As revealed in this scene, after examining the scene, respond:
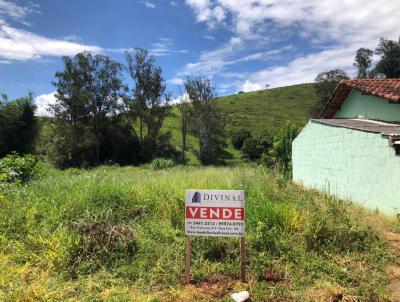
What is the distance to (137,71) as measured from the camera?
120 ft

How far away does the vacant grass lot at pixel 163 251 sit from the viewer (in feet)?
15.2

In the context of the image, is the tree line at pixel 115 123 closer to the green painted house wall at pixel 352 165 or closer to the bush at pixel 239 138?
the bush at pixel 239 138

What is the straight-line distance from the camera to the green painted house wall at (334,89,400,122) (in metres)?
11.9

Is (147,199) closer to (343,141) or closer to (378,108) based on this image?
(343,141)

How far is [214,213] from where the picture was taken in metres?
5.02

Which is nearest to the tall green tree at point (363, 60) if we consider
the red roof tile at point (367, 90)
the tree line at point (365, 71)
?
the tree line at point (365, 71)

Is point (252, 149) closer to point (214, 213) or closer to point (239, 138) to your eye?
point (239, 138)

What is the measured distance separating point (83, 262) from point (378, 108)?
37.1ft

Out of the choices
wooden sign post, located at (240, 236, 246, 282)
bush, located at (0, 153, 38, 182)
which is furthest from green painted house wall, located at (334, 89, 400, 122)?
bush, located at (0, 153, 38, 182)

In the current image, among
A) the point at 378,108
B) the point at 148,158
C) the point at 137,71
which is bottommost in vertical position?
the point at 148,158

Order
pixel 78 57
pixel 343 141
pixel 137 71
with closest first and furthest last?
pixel 343 141
pixel 78 57
pixel 137 71

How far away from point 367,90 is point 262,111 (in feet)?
132

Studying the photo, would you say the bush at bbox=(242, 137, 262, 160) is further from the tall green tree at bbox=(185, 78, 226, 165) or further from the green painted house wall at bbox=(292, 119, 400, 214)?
the green painted house wall at bbox=(292, 119, 400, 214)

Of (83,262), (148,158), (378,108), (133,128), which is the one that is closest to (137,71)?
(133,128)
